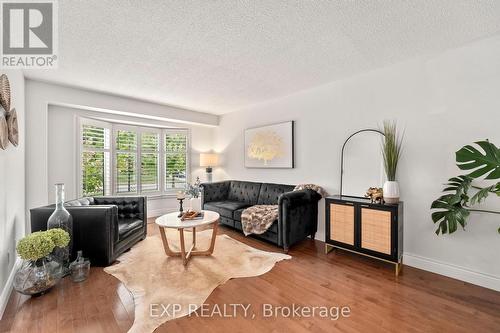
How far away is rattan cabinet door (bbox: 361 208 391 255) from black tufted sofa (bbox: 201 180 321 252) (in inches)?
34.9

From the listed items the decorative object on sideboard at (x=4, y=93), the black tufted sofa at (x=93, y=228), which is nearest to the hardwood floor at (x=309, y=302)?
the black tufted sofa at (x=93, y=228)

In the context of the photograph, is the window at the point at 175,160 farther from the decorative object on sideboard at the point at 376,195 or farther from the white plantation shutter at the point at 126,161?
the decorative object on sideboard at the point at 376,195

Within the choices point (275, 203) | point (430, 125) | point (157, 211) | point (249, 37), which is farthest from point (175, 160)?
point (430, 125)

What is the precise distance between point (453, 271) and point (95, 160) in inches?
237

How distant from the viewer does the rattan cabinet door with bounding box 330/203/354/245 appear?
Answer: 2.94m

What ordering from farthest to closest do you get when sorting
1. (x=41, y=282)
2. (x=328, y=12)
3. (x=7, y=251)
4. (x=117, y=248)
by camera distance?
(x=117, y=248) → (x=7, y=251) → (x=41, y=282) → (x=328, y=12)

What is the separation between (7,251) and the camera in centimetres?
224

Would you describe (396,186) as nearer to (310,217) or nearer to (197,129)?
(310,217)

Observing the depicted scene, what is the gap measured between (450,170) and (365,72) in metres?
1.69

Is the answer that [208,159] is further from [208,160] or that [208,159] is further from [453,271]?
[453,271]

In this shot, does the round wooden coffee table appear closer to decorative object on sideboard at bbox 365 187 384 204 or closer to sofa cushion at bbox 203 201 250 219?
sofa cushion at bbox 203 201 250 219

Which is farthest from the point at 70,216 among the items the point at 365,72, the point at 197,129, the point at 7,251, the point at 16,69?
the point at 365,72

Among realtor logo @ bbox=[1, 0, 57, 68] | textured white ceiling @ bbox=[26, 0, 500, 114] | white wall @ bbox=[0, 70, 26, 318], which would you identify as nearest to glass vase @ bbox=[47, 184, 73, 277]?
white wall @ bbox=[0, 70, 26, 318]

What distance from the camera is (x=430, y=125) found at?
2.67 metres
